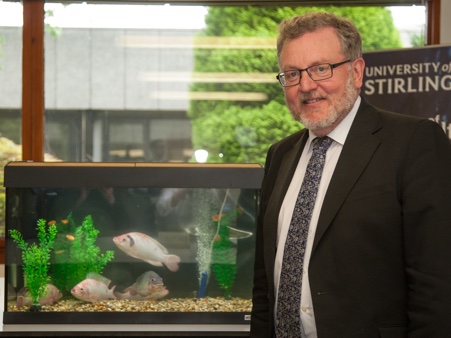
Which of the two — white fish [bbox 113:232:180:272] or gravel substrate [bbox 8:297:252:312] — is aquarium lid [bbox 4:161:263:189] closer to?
white fish [bbox 113:232:180:272]

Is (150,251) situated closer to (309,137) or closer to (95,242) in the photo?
(95,242)

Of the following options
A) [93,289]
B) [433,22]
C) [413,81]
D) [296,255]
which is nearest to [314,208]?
[296,255]

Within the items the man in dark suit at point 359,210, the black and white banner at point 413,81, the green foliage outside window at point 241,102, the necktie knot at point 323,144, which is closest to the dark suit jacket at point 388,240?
the man in dark suit at point 359,210

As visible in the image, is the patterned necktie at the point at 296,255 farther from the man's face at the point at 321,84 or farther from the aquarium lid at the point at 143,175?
the aquarium lid at the point at 143,175

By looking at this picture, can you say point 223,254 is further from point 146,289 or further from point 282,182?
point 282,182

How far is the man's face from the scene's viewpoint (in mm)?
1656

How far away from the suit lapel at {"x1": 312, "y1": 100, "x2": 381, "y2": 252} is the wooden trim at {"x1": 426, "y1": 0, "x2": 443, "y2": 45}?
313cm

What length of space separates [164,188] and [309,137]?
109 cm

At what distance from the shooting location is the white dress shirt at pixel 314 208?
162 cm

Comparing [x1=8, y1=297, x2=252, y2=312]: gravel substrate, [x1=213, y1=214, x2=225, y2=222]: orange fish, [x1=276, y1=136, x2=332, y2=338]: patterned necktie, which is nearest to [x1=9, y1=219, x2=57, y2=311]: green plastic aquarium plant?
[x1=8, y1=297, x2=252, y2=312]: gravel substrate

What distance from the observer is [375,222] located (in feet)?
5.03

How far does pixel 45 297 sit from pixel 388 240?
5.53ft

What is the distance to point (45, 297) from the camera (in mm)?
2781

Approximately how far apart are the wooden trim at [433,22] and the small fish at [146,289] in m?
2.72
